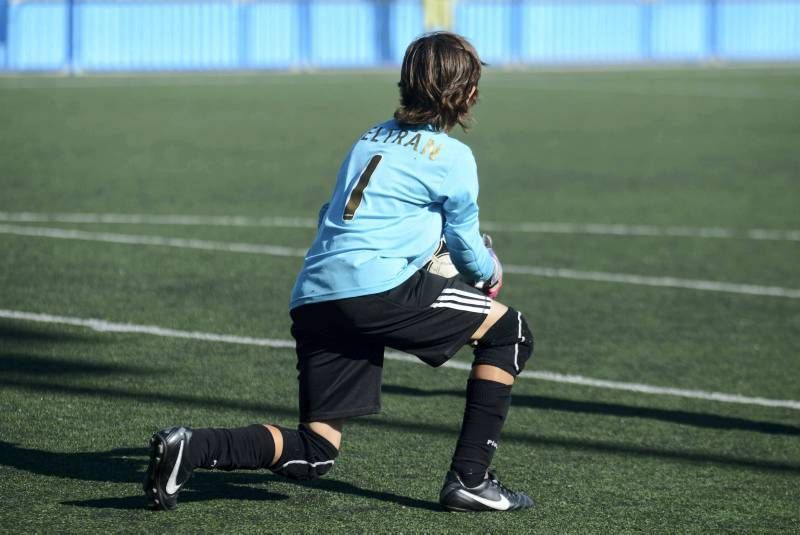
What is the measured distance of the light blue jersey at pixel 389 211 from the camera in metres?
4.61

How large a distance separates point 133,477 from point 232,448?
2.36ft

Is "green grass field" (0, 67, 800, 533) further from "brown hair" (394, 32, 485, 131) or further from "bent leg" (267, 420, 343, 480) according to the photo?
"brown hair" (394, 32, 485, 131)

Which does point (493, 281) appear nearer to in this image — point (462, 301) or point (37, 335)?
Result: point (462, 301)

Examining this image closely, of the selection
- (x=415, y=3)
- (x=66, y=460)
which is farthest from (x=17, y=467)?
(x=415, y=3)

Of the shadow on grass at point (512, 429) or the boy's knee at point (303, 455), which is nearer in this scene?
the boy's knee at point (303, 455)

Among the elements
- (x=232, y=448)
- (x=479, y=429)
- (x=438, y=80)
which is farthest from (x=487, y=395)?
(x=438, y=80)

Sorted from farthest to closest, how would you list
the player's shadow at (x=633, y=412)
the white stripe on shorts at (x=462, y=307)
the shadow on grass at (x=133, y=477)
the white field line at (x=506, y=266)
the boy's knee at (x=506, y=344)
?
the white field line at (x=506, y=266)
the player's shadow at (x=633, y=412)
the shadow on grass at (x=133, y=477)
the boy's knee at (x=506, y=344)
the white stripe on shorts at (x=462, y=307)

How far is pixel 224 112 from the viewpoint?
21516 mm

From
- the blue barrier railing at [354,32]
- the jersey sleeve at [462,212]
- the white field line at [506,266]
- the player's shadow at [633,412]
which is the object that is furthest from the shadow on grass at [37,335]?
the blue barrier railing at [354,32]

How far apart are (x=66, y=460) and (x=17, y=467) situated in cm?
19

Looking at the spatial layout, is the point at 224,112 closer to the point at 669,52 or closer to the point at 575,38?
the point at 575,38

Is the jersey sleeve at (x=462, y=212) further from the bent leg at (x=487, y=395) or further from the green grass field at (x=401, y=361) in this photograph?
the green grass field at (x=401, y=361)

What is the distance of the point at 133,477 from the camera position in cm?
523

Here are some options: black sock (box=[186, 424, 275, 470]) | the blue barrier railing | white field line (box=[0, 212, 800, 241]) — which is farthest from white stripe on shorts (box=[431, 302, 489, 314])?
the blue barrier railing
